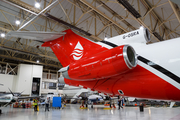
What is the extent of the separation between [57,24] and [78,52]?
1167 cm

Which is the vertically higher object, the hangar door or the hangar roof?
the hangar roof

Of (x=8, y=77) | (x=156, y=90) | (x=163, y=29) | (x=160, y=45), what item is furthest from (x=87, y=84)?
(x=8, y=77)

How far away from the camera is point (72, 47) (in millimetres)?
5570

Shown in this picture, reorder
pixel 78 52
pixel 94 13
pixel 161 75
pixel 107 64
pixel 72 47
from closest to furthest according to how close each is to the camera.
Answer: pixel 161 75 < pixel 107 64 < pixel 78 52 < pixel 72 47 < pixel 94 13

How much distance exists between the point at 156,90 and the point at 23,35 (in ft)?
15.7

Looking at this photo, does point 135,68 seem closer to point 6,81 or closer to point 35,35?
point 35,35

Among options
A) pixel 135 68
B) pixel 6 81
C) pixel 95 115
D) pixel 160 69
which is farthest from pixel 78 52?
pixel 6 81

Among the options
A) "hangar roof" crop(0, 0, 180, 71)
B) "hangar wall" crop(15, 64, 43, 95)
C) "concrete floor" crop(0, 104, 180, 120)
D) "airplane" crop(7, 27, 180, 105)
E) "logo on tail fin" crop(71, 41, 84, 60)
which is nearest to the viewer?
Answer: "airplane" crop(7, 27, 180, 105)

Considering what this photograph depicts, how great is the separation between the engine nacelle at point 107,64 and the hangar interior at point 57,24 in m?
1.56

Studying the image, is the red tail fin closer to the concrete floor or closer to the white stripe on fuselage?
the white stripe on fuselage

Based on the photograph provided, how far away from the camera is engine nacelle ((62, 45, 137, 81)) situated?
3.54 meters

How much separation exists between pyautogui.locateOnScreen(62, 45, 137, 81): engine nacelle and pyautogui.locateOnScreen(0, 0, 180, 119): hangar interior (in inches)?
61.5

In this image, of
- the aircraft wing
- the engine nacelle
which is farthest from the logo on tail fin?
the aircraft wing

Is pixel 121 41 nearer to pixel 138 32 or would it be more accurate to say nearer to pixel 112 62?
pixel 138 32
